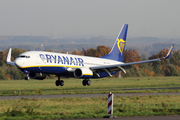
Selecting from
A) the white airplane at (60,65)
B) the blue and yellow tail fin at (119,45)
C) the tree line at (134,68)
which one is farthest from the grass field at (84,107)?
the tree line at (134,68)

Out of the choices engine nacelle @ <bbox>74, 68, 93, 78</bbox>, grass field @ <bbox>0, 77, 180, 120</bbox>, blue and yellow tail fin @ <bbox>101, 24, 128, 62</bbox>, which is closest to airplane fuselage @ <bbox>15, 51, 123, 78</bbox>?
engine nacelle @ <bbox>74, 68, 93, 78</bbox>

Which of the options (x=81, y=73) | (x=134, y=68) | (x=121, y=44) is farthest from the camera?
(x=134, y=68)

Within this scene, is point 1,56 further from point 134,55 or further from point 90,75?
point 90,75

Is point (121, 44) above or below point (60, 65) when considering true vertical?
above

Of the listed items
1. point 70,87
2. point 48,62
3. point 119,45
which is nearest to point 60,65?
point 48,62

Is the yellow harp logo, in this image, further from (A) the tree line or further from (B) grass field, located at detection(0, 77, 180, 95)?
(A) the tree line

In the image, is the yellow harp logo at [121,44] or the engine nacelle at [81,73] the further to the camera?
the yellow harp logo at [121,44]

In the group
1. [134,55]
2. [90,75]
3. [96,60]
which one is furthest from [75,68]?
[134,55]

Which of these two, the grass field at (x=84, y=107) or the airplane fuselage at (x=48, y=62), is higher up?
the airplane fuselage at (x=48, y=62)

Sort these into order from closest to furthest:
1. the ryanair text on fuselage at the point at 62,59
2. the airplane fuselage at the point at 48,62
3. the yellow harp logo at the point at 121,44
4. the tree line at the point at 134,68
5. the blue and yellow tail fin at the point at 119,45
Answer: the airplane fuselage at the point at 48,62 → the ryanair text on fuselage at the point at 62,59 → the blue and yellow tail fin at the point at 119,45 → the yellow harp logo at the point at 121,44 → the tree line at the point at 134,68

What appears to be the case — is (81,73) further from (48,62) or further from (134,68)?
(134,68)

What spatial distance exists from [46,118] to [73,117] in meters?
1.49

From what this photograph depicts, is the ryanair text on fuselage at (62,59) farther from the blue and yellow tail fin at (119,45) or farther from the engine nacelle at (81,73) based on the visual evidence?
the blue and yellow tail fin at (119,45)

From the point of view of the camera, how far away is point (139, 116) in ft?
58.7
